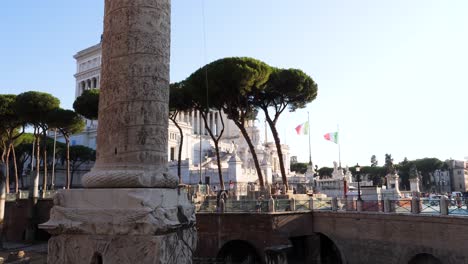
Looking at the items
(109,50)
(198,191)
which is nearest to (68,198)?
(109,50)

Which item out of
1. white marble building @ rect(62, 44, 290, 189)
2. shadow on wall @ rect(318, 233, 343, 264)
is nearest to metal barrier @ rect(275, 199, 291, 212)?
shadow on wall @ rect(318, 233, 343, 264)

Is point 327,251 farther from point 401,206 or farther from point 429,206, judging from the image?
point 429,206

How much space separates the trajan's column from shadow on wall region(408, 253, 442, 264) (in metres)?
12.2

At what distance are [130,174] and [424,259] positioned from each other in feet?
44.4

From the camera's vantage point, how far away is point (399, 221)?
1462 centimetres

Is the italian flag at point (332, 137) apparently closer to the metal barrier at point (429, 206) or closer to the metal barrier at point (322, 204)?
the metal barrier at point (322, 204)

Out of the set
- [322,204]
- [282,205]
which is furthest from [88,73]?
[322,204]

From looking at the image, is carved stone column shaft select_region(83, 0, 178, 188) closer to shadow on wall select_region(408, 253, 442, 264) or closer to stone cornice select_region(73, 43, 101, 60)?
shadow on wall select_region(408, 253, 442, 264)

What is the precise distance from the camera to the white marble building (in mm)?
41062

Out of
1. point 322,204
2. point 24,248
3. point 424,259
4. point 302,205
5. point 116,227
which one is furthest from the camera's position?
point 24,248

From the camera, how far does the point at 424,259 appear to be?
14102 millimetres

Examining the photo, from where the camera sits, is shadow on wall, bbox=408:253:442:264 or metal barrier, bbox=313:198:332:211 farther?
metal barrier, bbox=313:198:332:211

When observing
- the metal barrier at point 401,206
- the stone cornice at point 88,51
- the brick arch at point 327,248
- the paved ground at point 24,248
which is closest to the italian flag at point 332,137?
the brick arch at point 327,248

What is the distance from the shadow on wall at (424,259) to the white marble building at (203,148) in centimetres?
2202
